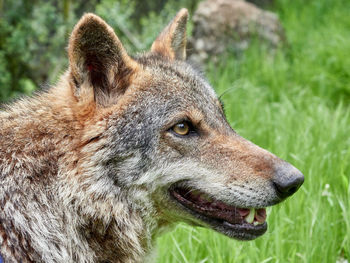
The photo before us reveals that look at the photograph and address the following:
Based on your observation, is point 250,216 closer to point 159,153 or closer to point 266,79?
point 159,153

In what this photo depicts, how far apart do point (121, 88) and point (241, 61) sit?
489 centimetres

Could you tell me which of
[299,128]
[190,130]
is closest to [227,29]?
[299,128]

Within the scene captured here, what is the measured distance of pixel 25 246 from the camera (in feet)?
10.5

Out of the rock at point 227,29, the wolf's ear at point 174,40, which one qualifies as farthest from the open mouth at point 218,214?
the rock at point 227,29

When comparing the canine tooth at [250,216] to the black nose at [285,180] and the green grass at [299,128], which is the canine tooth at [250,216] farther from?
the green grass at [299,128]

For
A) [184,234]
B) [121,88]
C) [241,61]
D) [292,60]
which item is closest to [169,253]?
[184,234]

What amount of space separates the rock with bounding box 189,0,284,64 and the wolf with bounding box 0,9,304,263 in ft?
15.7

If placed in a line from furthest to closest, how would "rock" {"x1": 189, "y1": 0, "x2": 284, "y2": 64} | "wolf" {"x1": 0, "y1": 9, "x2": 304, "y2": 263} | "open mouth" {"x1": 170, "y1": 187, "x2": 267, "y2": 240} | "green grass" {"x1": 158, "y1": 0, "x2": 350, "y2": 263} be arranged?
"rock" {"x1": 189, "y1": 0, "x2": 284, "y2": 64} < "green grass" {"x1": 158, "y1": 0, "x2": 350, "y2": 263} < "open mouth" {"x1": 170, "y1": 187, "x2": 267, "y2": 240} < "wolf" {"x1": 0, "y1": 9, "x2": 304, "y2": 263}

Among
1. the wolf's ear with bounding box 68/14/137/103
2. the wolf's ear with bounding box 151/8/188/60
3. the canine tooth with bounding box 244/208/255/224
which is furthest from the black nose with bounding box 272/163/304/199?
the wolf's ear with bounding box 151/8/188/60

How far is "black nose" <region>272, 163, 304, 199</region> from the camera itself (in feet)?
11.0

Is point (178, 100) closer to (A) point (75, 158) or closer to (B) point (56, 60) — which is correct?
(A) point (75, 158)

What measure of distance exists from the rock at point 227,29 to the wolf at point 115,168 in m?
4.79

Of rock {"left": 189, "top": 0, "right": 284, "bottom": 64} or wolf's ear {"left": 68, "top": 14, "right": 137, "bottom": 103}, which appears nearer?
wolf's ear {"left": 68, "top": 14, "right": 137, "bottom": 103}

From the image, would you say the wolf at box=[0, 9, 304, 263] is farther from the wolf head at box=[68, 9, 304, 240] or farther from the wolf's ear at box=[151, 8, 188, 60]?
the wolf's ear at box=[151, 8, 188, 60]
